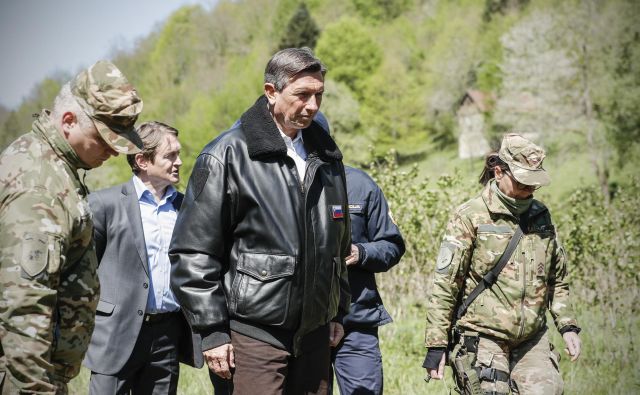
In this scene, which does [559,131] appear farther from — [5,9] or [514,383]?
[5,9]

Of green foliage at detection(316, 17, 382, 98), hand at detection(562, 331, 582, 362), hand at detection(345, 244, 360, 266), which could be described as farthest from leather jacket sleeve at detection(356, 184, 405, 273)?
green foliage at detection(316, 17, 382, 98)

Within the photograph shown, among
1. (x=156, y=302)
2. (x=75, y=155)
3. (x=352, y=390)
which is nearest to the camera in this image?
(x=75, y=155)

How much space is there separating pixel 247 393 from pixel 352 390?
1.45m

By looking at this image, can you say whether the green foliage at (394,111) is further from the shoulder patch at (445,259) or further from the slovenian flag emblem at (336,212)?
the slovenian flag emblem at (336,212)

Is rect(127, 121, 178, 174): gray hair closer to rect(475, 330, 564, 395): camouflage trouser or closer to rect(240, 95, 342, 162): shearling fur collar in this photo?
rect(240, 95, 342, 162): shearling fur collar

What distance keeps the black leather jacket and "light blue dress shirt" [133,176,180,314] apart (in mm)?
975

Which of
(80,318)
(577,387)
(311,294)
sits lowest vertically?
(577,387)

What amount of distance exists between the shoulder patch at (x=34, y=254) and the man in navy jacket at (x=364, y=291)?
2.28 metres

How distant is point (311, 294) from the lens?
3.05m

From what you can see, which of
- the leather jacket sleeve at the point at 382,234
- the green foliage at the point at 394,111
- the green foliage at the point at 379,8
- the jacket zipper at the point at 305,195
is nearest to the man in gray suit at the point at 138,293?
the jacket zipper at the point at 305,195

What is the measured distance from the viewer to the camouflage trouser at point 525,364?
3939 mm

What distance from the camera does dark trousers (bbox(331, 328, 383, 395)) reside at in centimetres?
432

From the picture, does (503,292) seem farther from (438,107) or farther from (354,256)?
(438,107)

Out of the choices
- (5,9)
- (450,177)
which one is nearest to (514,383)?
(450,177)
